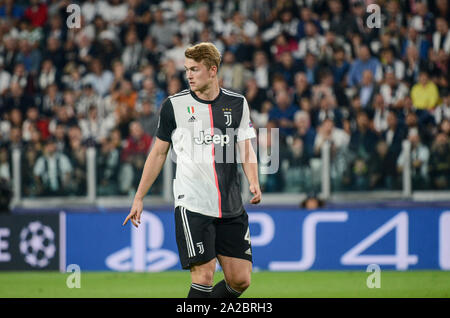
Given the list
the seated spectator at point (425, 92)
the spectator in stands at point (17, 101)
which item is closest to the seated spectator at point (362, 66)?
the seated spectator at point (425, 92)

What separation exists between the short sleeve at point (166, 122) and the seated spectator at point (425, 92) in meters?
7.43

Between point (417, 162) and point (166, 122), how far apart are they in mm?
5952

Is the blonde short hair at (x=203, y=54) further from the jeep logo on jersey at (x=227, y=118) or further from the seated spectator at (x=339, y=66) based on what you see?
the seated spectator at (x=339, y=66)

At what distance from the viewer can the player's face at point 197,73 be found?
5.84 meters

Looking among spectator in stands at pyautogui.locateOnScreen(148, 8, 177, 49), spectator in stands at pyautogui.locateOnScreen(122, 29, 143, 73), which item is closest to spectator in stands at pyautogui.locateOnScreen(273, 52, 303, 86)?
spectator in stands at pyautogui.locateOnScreen(148, 8, 177, 49)

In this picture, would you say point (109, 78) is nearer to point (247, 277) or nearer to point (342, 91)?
point (342, 91)

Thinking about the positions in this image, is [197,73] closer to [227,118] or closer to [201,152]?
[227,118]

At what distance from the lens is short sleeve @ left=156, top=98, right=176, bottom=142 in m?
5.95

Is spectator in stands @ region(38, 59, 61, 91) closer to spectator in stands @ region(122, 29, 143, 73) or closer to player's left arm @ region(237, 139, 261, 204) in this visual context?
spectator in stands @ region(122, 29, 143, 73)

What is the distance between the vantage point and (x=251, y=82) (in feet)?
42.8

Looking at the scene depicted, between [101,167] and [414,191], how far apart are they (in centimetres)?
442

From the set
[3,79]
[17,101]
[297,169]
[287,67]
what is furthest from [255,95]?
[3,79]

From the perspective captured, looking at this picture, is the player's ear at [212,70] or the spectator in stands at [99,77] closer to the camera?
the player's ear at [212,70]

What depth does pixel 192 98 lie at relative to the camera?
19.7 ft
